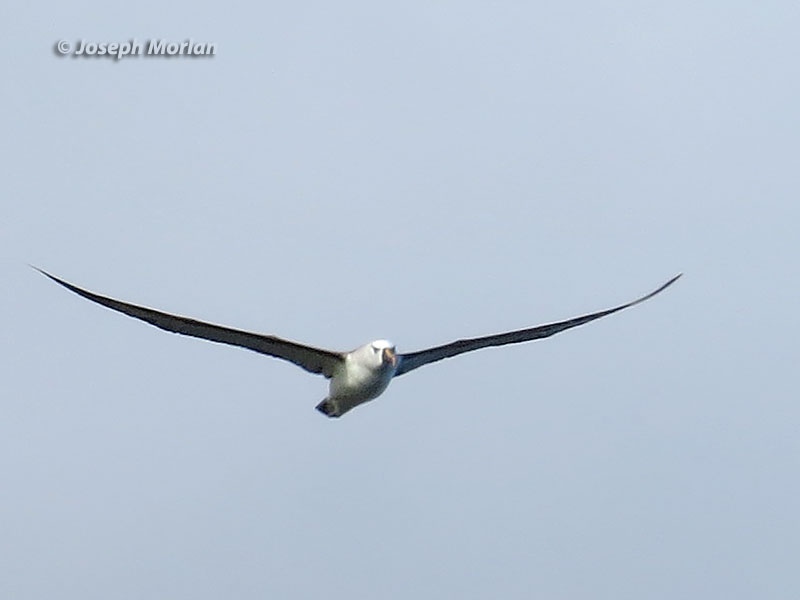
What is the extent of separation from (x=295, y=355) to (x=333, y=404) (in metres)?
1.11

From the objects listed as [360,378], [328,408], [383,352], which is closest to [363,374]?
[360,378]

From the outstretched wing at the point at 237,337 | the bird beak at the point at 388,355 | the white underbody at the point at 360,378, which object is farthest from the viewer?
the white underbody at the point at 360,378

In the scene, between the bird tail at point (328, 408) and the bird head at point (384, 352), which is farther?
the bird tail at point (328, 408)

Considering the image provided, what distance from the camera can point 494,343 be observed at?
32250mm

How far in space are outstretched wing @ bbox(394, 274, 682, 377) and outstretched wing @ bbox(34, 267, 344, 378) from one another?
1243 millimetres

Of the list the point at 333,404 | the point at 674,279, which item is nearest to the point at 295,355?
the point at 333,404

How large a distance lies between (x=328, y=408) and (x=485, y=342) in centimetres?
283

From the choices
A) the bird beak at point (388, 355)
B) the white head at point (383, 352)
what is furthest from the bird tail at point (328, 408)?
the bird beak at point (388, 355)

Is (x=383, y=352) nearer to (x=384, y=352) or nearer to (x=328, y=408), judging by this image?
(x=384, y=352)

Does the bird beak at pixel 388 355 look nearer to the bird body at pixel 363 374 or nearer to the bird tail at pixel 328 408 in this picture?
the bird body at pixel 363 374

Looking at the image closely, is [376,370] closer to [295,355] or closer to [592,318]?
[295,355]

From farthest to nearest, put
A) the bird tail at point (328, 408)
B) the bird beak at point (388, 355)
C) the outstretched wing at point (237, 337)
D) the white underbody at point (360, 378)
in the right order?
the bird tail at point (328, 408)
the white underbody at point (360, 378)
the bird beak at point (388, 355)
the outstretched wing at point (237, 337)

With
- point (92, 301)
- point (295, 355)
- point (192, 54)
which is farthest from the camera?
point (192, 54)

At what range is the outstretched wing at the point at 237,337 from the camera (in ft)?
96.8
